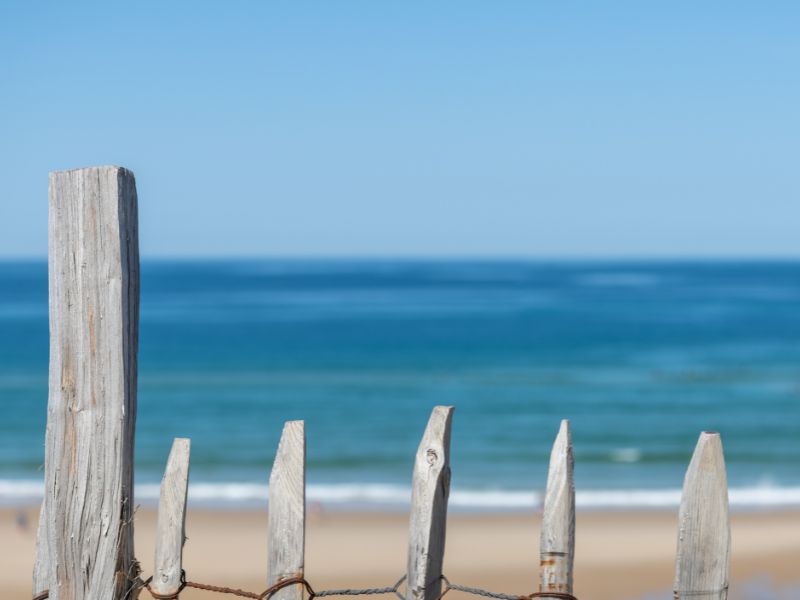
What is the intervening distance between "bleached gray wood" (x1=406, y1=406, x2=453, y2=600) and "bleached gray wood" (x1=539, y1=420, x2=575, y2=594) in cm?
26

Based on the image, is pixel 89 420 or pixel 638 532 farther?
pixel 638 532

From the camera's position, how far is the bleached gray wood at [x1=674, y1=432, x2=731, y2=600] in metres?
2.27

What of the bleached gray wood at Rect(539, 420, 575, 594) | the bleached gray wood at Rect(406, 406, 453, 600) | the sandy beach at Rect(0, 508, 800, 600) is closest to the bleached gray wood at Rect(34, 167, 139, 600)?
the bleached gray wood at Rect(406, 406, 453, 600)

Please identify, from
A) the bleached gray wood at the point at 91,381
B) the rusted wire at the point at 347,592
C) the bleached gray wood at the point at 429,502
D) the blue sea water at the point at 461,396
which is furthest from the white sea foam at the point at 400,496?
the bleached gray wood at the point at 429,502

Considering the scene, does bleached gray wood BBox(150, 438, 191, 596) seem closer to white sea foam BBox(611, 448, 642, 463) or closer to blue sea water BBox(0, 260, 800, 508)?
blue sea water BBox(0, 260, 800, 508)

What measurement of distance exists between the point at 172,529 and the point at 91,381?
46 centimetres

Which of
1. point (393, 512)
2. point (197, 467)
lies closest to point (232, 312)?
point (197, 467)

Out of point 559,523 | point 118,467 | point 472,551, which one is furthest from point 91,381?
point 472,551

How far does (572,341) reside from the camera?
31.1 metres

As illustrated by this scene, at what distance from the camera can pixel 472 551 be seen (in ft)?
27.7

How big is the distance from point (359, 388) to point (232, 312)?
24.7 meters

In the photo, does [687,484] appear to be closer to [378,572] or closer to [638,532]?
[378,572]

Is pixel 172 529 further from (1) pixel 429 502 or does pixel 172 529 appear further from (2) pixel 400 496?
(2) pixel 400 496

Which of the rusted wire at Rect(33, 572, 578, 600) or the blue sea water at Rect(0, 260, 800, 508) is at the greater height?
the blue sea water at Rect(0, 260, 800, 508)
